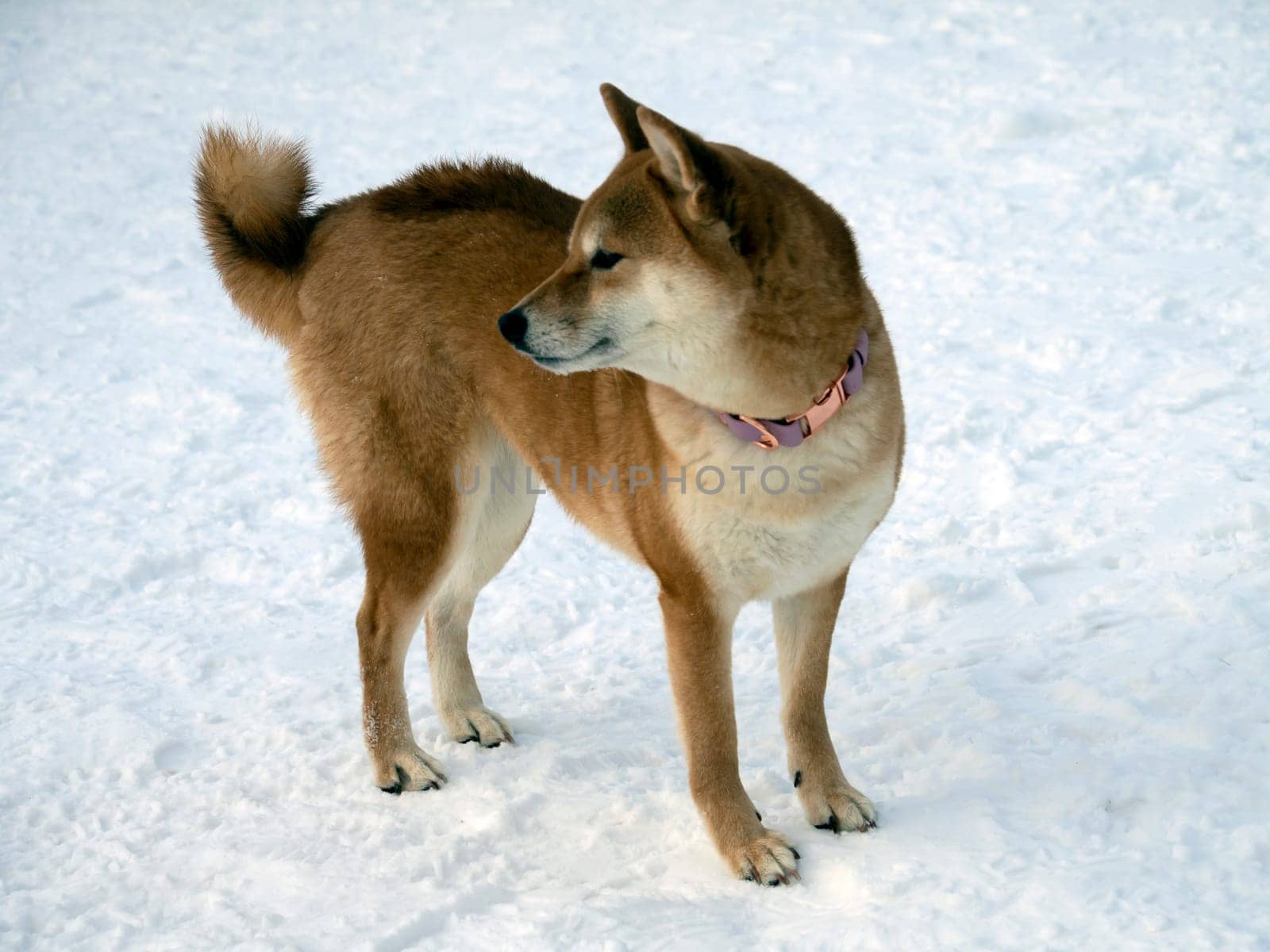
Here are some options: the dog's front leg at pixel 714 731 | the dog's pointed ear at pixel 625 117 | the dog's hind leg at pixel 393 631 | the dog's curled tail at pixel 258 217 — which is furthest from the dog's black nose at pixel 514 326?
the dog's curled tail at pixel 258 217

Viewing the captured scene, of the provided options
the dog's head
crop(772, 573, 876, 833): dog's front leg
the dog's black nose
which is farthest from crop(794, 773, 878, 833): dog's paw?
the dog's black nose

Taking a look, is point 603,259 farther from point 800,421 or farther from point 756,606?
point 756,606

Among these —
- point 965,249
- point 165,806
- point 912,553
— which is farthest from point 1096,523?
point 165,806

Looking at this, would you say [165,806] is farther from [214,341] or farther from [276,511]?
[214,341]

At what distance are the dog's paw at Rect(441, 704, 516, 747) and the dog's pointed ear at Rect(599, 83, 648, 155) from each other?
1.84 m

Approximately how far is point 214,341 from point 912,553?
4.37 meters

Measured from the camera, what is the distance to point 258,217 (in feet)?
12.7

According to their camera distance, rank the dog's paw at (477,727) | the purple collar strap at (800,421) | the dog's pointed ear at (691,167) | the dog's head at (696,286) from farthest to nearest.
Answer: the dog's paw at (477,727) < the purple collar strap at (800,421) < the dog's head at (696,286) < the dog's pointed ear at (691,167)

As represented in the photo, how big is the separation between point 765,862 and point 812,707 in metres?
0.46

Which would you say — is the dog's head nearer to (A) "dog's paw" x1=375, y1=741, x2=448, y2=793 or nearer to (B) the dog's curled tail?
(B) the dog's curled tail

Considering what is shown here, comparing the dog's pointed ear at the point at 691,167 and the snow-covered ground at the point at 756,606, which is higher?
the dog's pointed ear at the point at 691,167

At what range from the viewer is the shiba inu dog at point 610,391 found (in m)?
2.92

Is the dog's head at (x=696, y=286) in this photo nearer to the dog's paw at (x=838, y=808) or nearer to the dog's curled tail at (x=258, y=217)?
the dog's paw at (x=838, y=808)

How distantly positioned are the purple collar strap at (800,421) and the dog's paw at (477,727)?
1.50 m
